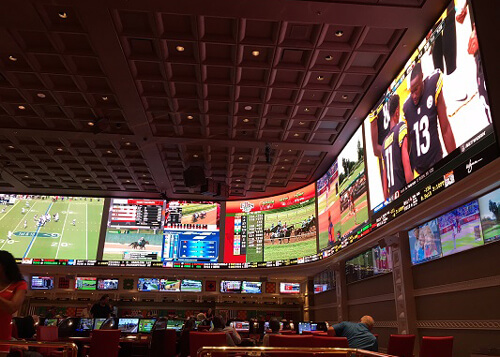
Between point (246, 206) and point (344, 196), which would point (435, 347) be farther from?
point (246, 206)

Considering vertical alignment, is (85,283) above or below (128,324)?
above

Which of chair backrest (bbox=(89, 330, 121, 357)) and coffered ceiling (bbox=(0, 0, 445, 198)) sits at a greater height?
coffered ceiling (bbox=(0, 0, 445, 198))

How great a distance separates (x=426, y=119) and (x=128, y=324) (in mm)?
7130

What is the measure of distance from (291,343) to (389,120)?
553 centimetres

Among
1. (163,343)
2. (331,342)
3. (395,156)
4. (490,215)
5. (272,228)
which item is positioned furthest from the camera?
(272,228)

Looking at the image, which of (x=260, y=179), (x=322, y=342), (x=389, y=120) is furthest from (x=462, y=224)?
(x=260, y=179)

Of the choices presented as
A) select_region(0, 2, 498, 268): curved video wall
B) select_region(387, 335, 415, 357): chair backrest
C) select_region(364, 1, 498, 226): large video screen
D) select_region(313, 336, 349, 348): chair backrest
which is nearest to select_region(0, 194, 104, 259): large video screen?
select_region(0, 2, 498, 268): curved video wall

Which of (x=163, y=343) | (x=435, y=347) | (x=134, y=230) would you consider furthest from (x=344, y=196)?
(x=134, y=230)

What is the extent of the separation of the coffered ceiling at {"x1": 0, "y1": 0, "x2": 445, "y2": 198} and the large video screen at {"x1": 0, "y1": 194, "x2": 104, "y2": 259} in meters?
2.15

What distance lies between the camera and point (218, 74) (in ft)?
27.8

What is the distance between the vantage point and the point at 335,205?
11.4 meters

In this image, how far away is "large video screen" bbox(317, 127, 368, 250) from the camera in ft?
31.2

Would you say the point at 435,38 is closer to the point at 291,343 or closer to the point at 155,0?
the point at 155,0

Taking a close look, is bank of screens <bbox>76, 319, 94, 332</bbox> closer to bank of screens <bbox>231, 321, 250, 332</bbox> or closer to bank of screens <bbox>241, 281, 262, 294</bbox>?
bank of screens <bbox>231, 321, 250, 332</bbox>
